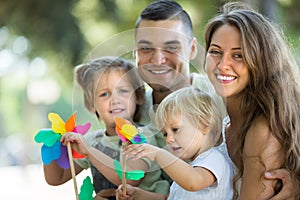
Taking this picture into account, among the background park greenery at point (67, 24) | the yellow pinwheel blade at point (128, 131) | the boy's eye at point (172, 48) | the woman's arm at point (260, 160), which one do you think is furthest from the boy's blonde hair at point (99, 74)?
the background park greenery at point (67, 24)

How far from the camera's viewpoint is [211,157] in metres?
1.57

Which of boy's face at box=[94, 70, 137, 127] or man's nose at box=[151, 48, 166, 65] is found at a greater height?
man's nose at box=[151, 48, 166, 65]

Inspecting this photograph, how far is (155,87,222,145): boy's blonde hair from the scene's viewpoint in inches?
61.8

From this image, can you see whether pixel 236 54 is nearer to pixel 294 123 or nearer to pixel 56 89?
pixel 294 123

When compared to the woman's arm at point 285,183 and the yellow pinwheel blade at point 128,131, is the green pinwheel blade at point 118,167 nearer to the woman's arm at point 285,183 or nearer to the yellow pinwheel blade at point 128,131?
the yellow pinwheel blade at point 128,131

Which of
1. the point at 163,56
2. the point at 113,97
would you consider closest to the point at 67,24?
the point at 163,56

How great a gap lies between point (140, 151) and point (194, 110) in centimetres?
20

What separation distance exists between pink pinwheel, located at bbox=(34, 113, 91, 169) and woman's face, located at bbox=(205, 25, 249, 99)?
1.29 ft

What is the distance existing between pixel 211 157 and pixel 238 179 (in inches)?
4.9

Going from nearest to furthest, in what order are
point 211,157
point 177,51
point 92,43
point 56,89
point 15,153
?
point 211,157 → point 177,51 → point 92,43 → point 56,89 → point 15,153

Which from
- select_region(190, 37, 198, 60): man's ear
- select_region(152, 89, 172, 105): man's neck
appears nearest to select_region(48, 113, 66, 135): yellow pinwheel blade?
select_region(152, 89, 172, 105): man's neck

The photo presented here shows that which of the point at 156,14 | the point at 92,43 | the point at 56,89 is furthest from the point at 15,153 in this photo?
the point at 156,14

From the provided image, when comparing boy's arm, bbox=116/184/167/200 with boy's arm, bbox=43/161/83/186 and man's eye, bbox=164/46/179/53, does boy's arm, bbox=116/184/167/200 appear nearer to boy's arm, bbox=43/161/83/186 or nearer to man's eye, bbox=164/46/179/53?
boy's arm, bbox=43/161/83/186

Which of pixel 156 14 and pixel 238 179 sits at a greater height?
pixel 156 14
